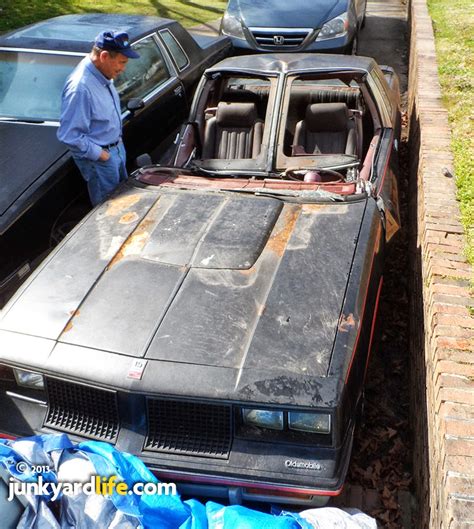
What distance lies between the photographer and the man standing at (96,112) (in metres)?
4.47

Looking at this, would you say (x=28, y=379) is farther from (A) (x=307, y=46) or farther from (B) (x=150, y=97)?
(A) (x=307, y=46)

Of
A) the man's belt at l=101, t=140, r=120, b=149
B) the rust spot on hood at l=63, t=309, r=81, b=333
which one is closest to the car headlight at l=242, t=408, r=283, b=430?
the rust spot on hood at l=63, t=309, r=81, b=333

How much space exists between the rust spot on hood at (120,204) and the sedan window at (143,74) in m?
1.74

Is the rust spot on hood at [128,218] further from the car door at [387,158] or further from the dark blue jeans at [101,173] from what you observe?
the car door at [387,158]

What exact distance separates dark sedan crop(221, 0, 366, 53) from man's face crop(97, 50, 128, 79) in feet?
13.6

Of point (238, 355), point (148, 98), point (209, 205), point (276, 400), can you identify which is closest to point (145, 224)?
point (209, 205)

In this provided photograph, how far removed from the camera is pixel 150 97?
5.86 m

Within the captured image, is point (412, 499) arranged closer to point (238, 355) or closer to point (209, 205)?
point (238, 355)

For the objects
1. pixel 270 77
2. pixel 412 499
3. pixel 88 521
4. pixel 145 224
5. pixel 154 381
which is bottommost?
pixel 412 499

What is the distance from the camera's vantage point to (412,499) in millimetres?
3248

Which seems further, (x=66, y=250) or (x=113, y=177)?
(x=113, y=177)

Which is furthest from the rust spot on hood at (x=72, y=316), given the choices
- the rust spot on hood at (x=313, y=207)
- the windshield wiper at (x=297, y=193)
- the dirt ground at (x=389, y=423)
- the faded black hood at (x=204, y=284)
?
the dirt ground at (x=389, y=423)

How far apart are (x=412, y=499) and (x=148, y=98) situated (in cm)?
426

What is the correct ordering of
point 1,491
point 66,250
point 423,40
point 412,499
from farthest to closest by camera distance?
point 423,40, point 66,250, point 412,499, point 1,491
